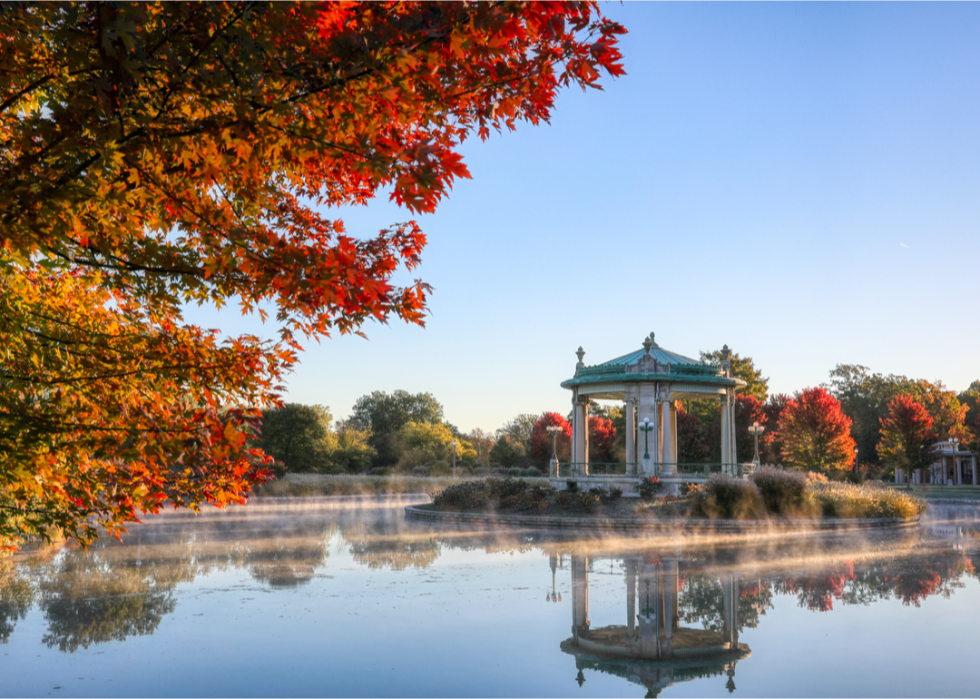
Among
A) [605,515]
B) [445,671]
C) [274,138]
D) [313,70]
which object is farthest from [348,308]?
[605,515]

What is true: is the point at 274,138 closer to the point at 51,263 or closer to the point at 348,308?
the point at 348,308

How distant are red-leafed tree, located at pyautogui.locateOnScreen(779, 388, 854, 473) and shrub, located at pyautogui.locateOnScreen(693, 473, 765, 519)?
943 inches

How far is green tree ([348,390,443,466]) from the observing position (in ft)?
262

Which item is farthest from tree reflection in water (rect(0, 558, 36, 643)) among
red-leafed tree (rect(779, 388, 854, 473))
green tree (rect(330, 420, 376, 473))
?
red-leafed tree (rect(779, 388, 854, 473))

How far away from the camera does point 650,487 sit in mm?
24625

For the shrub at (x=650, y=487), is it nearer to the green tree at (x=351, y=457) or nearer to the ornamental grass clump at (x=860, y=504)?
the ornamental grass clump at (x=860, y=504)

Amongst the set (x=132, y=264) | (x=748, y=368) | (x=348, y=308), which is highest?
(x=748, y=368)

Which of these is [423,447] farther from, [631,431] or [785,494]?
[785,494]

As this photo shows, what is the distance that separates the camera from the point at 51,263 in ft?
12.4

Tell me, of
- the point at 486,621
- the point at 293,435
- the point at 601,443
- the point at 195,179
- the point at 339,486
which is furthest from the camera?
the point at 601,443

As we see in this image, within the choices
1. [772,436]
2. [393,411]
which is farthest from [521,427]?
[772,436]

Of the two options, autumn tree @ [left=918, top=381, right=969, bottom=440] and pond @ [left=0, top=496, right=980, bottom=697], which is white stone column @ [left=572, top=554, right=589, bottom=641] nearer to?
pond @ [left=0, top=496, right=980, bottom=697]

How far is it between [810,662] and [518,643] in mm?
2684

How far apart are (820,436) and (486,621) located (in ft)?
131
